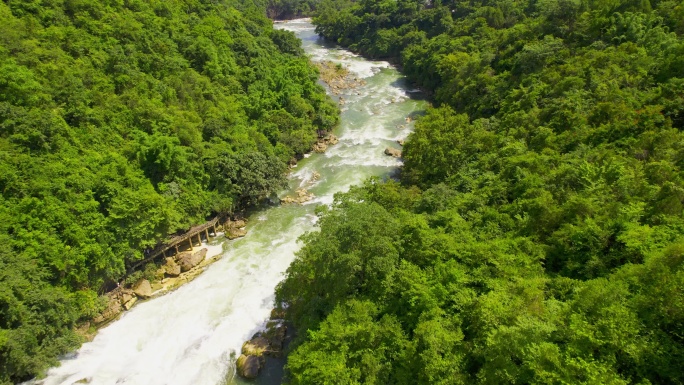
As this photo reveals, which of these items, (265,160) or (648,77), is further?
(265,160)

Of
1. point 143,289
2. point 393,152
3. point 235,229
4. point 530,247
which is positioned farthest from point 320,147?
point 530,247

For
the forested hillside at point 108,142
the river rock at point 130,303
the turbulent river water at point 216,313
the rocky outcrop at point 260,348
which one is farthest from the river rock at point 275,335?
the forested hillside at point 108,142

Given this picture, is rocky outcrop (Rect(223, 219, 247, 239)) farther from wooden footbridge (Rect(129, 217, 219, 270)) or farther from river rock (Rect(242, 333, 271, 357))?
river rock (Rect(242, 333, 271, 357))

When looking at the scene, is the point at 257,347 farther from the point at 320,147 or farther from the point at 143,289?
the point at 320,147

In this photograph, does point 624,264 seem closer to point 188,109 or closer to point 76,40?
point 188,109

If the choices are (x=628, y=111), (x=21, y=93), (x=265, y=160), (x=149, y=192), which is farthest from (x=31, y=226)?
(x=628, y=111)

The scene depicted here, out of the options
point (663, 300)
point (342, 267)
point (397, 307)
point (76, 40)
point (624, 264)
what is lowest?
point (397, 307)
